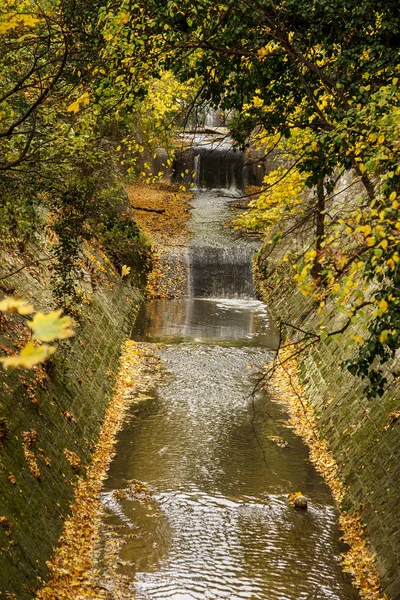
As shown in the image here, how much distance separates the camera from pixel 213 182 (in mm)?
42812

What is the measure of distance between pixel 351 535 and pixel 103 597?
378 cm

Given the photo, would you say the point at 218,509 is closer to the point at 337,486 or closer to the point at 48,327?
the point at 337,486

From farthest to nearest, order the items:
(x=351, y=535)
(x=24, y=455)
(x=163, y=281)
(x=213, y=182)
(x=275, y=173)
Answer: (x=213, y=182)
(x=163, y=281)
(x=275, y=173)
(x=351, y=535)
(x=24, y=455)

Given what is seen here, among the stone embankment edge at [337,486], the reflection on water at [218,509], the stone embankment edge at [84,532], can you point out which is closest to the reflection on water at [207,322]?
the stone embankment edge at [337,486]

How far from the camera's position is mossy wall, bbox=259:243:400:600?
889cm

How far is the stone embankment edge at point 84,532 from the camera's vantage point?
25.5 ft

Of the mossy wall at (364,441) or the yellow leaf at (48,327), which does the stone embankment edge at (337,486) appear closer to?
the mossy wall at (364,441)

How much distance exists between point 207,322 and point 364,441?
1263 centimetres

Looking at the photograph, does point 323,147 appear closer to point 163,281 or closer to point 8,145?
point 8,145

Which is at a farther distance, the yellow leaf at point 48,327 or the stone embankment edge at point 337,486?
the stone embankment edge at point 337,486

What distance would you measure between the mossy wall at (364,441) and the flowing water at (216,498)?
552 millimetres

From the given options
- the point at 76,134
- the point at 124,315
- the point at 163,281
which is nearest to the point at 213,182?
the point at 163,281

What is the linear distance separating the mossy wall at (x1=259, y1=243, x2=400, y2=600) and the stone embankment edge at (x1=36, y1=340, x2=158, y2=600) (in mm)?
3600

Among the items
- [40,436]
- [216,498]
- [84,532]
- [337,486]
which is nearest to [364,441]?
[337,486]
